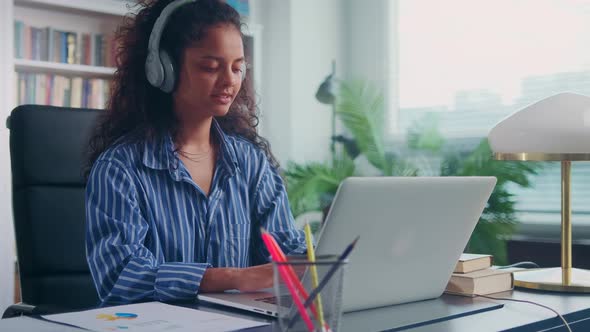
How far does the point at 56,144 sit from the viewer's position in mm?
1600

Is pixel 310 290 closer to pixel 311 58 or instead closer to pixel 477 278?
pixel 477 278

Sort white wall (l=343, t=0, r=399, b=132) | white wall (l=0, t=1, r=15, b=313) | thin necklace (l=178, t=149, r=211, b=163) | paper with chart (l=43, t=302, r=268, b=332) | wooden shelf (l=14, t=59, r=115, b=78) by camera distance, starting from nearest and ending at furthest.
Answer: paper with chart (l=43, t=302, r=268, b=332) < thin necklace (l=178, t=149, r=211, b=163) < white wall (l=0, t=1, r=15, b=313) < wooden shelf (l=14, t=59, r=115, b=78) < white wall (l=343, t=0, r=399, b=132)

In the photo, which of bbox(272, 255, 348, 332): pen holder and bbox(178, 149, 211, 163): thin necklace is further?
bbox(178, 149, 211, 163): thin necklace

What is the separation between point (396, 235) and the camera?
0.98 meters

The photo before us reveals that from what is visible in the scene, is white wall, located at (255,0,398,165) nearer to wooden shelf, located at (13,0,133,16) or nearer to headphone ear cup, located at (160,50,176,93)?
wooden shelf, located at (13,0,133,16)

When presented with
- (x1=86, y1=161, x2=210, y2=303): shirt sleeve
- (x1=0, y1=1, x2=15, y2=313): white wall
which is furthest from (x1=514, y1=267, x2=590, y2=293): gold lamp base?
(x1=0, y1=1, x2=15, y2=313): white wall

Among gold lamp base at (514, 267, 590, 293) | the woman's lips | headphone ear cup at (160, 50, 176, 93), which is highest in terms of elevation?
headphone ear cup at (160, 50, 176, 93)

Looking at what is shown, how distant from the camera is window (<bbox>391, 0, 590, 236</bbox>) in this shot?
10.3 feet

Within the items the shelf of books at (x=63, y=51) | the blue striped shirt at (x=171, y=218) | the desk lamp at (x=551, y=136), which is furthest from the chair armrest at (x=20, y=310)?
the shelf of books at (x=63, y=51)

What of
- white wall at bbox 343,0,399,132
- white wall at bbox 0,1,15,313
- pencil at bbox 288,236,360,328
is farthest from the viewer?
white wall at bbox 343,0,399,132

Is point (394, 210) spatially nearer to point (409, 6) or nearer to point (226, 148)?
point (226, 148)

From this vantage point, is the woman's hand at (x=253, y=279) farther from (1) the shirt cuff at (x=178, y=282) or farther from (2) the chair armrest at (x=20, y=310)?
(2) the chair armrest at (x=20, y=310)

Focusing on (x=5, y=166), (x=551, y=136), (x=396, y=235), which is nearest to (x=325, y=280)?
(x=396, y=235)

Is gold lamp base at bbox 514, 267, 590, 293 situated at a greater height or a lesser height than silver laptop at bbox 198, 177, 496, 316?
lesser
